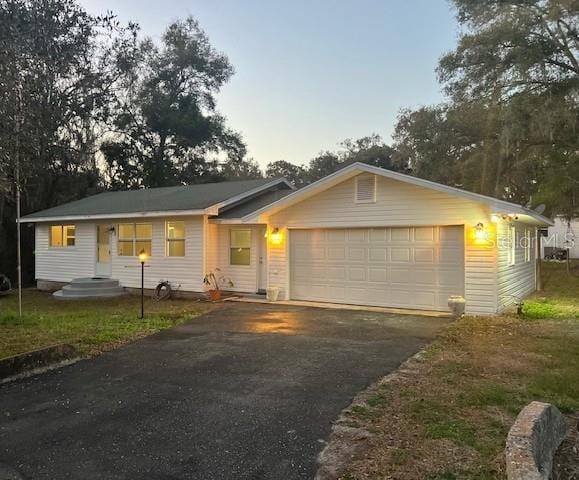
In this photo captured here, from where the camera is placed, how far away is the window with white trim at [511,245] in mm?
10578

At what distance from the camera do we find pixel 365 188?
1076 cm

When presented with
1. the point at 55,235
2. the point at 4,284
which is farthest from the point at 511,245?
the point at 4,284

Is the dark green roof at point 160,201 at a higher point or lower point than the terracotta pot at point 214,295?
higher

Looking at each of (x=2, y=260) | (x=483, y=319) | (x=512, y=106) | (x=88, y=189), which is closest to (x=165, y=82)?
(x=88, y=189)

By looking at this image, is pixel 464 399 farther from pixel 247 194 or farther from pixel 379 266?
pixel 247 194

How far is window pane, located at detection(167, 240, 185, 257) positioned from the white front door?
7.40 ft

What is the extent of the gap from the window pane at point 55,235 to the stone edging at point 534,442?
53.4 ft

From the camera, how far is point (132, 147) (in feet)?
92.2

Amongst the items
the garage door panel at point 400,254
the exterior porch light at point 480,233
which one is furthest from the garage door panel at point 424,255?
the exterior porch light at point 480,233

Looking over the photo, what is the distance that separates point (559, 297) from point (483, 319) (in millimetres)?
5528

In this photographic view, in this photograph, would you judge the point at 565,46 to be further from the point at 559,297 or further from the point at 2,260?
the point at 2,260

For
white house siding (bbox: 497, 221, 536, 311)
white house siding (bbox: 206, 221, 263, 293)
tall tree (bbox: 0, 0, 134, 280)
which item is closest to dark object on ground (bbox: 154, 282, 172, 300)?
white house siding (bbox: 206, 221, 263, 293)

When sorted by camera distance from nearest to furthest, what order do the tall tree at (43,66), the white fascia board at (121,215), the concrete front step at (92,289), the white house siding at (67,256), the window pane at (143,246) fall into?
the tall tree at (43,66)
the white fascia board at (121,215)
the concrete front step at (92,289)
the window pane at (143,246)
the white house siding at (67,256)

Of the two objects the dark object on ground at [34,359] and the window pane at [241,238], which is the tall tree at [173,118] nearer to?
the window pane at [241,238]
